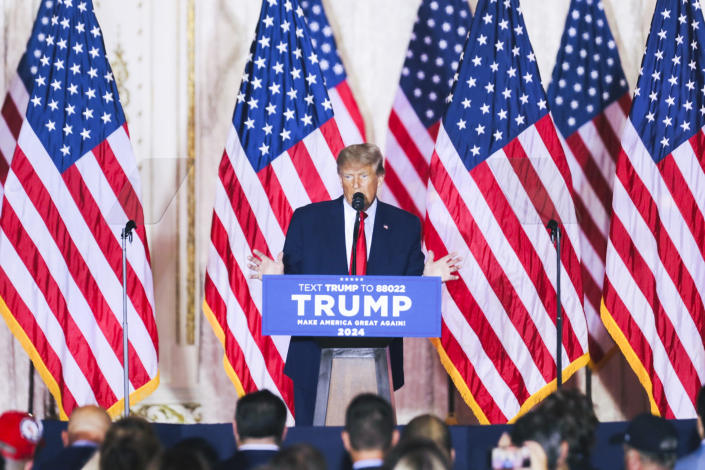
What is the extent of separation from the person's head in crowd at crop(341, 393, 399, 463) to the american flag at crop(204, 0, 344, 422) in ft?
11.4

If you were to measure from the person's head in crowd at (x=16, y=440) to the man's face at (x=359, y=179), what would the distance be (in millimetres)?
2222

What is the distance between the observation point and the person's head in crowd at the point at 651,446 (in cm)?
335

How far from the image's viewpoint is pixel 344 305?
15.1 feet

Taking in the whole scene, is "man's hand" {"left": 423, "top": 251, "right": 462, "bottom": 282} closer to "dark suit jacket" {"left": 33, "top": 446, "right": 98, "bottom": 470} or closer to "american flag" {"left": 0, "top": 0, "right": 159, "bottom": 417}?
"dark suit jacket" {"left": 33, "top": 446, "right": 98, "bottom": 470}

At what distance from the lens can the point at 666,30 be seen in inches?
265

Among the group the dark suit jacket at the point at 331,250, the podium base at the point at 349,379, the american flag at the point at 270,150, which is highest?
the american flag at the point at 270,150

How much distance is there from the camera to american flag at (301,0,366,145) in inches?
290

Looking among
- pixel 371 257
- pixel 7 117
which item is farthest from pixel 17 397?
pixel 371 257

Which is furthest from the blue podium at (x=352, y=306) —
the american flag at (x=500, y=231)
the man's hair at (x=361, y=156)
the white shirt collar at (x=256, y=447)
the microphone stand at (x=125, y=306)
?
the american flag at (x=500, y=231)

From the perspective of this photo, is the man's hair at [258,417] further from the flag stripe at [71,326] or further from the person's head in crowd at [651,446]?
the flag stripe at [71,326]

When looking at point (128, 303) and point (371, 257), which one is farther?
point (128, 303)

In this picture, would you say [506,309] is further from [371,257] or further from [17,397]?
[17,397]

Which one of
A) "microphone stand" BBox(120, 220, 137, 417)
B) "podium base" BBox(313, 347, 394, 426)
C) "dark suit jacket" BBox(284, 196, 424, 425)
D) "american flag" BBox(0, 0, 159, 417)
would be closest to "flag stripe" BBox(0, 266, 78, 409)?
"american flag" BBox(0, 0, 159, 417)

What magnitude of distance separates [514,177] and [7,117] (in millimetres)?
3612
